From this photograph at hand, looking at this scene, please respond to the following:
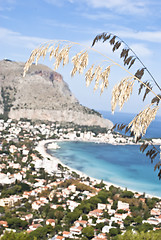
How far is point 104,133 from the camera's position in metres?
60.4

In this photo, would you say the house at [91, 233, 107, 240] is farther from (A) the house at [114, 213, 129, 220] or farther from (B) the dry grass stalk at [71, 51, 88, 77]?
(B) the dry grass stalk at [71, 51, 88, 77]

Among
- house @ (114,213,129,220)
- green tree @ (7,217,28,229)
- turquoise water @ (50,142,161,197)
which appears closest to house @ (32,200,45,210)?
green tree @ (7,217,28,229)

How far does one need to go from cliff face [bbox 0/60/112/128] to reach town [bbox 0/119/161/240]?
3321cm

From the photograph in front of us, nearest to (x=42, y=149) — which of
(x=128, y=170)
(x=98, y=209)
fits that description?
(x=128, y=170)

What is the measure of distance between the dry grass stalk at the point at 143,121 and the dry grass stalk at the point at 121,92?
0.11m

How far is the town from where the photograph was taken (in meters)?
12.6

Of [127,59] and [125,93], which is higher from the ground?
[127,59]

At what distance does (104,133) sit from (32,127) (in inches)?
623

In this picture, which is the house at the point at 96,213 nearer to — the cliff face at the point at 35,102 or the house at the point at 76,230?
the house at the point at 76,230

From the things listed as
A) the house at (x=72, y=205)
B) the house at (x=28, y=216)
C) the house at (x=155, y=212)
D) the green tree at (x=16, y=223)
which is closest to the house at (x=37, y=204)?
the house at (x=28, y=216)

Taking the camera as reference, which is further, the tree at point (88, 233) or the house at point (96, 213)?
the house at point (96, 213)

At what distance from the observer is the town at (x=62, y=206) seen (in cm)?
1260

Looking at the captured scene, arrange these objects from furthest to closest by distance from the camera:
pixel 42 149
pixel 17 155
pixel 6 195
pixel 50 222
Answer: pixel 42 149
pixel 17 155
pixel 6 195
pixel 50 222

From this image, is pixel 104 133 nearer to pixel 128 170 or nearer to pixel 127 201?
pixel 128 170
